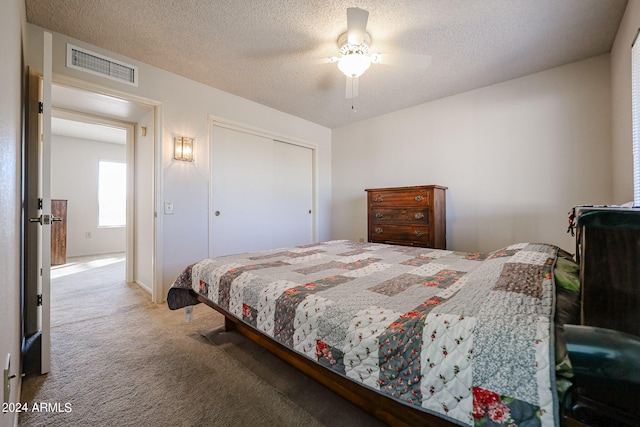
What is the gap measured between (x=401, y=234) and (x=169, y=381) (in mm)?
2727

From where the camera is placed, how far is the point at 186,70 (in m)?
2.81

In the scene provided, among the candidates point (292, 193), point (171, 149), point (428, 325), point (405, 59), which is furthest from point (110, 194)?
point (428, 325)

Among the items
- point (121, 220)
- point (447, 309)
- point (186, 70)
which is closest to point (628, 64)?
point (447, 309)

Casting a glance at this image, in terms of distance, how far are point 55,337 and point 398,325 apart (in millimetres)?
2700

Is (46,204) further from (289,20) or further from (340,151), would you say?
(340,151)

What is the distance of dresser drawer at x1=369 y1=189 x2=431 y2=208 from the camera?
3.13 meters

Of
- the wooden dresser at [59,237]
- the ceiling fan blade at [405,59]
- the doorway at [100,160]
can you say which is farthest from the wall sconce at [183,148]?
the wooden dresser at [59,237]

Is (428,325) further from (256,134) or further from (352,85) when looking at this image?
(256,134)

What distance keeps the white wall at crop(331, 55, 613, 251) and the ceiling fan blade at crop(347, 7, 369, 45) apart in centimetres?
201

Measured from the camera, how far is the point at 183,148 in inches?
116

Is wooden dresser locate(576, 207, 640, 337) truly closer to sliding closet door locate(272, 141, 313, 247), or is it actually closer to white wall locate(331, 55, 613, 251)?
white wall locate(331, 55, 613, 251)

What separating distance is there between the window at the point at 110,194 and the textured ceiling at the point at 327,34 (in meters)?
4.62

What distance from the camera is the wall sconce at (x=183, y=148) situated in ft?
9.49

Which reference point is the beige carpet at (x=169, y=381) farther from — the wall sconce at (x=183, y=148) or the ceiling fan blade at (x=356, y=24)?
the ceiling fan blade at (x=356, y=24)
